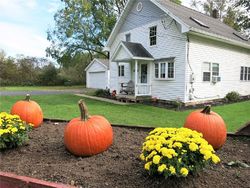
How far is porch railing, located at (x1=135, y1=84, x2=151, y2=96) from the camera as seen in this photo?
48.1 feet

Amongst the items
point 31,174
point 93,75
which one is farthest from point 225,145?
point 93,75

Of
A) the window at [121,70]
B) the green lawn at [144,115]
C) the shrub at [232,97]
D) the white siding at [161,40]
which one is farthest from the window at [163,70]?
the shrub at [232,97]

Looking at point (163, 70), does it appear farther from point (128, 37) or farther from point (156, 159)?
point (156, 159)

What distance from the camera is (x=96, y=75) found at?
3030cm

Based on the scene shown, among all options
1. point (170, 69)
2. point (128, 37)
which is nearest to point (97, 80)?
point (128, 37)

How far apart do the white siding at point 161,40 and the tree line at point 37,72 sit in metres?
14.4

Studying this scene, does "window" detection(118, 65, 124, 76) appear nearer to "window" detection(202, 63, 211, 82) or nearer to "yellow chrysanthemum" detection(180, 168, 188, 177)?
"window" detection(202, 63, 211, 82)

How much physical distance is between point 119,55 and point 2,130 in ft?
43.1

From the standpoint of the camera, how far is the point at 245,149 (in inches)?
163

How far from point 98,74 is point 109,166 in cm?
2683

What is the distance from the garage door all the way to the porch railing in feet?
44.2

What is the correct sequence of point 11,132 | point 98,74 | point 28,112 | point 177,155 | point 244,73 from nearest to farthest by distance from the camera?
point 177,155 → point 11,132 → point 28,112 → point 244,73 → point 98,74

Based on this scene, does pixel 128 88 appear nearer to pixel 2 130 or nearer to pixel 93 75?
pixel 2 130

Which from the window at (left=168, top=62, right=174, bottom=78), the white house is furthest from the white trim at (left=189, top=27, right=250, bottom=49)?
the window at (left=168, top=62, right=174, bottom=78)
